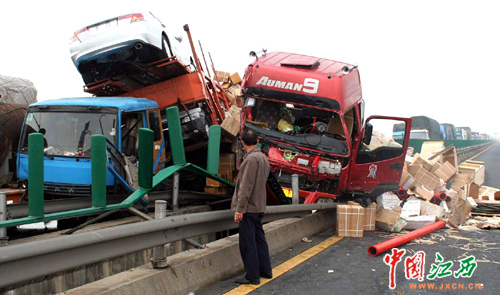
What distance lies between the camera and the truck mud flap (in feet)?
29.0

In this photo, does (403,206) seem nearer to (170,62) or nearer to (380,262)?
(380,262)

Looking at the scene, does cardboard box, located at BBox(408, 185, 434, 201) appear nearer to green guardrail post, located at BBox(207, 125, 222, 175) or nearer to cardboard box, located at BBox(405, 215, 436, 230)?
cardboard box, located at BBox(405, 215, 436, 230)

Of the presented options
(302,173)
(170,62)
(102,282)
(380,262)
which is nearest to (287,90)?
(302,173)

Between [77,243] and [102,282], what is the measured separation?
2.48 ft

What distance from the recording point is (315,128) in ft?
32.0

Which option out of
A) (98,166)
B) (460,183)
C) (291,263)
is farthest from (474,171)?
(98,166)

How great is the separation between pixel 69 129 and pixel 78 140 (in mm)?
279

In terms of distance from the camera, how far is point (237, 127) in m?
11.3

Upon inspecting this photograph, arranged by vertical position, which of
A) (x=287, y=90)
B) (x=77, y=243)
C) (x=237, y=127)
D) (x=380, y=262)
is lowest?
(x=380, y=262)

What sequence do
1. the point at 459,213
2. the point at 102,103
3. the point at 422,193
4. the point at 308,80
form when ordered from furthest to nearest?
the point at 422,193 < the point at 459,213 < the point at 308,80 < the point at 102,103

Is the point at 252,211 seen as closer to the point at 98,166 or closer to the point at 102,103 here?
the point at 98,166

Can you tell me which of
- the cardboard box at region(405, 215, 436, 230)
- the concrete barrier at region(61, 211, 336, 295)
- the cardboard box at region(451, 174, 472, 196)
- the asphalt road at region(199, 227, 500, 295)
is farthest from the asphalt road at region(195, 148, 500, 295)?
the cardboard box at region(451, 174, 472, 196)

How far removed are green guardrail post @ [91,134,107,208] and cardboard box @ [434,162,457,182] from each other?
35.6ft

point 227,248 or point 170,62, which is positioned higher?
point 170,62
